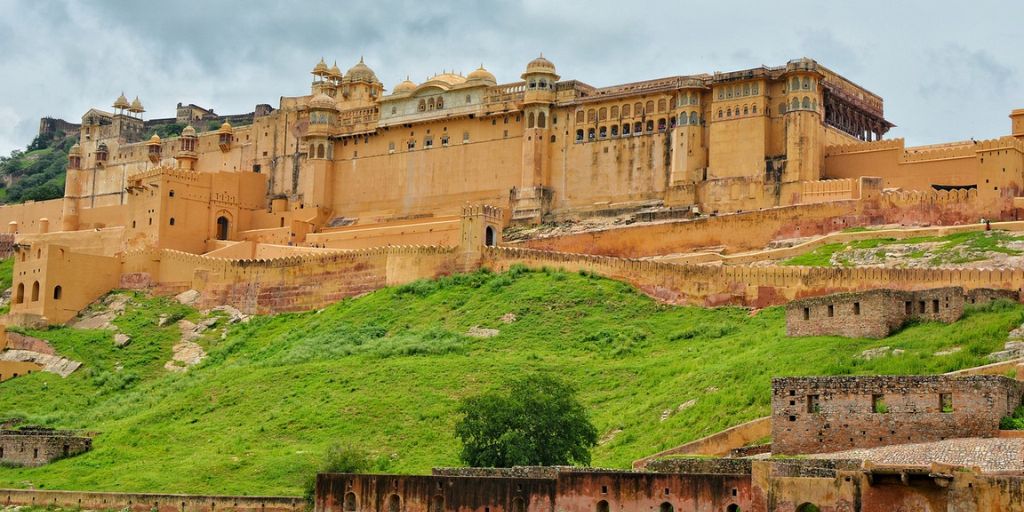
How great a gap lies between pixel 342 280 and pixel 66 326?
1256cm

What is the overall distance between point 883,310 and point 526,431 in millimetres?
10214

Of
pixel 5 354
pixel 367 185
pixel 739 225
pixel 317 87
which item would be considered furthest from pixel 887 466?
pixel 317 87

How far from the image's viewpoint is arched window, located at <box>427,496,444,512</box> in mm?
32938

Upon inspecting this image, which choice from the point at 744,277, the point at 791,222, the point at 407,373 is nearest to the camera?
the point at 407,373

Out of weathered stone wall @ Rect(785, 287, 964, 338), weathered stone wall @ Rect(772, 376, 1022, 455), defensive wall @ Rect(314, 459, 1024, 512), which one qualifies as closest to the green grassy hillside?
weathered stone wall @ Rect(785, 287, 964, 338)

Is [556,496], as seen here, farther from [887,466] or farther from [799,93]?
[799,93]

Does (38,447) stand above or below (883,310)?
below

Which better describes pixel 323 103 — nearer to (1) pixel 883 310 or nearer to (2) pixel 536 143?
(2) pixel 536 143

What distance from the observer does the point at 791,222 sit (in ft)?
208

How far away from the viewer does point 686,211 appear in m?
68.8

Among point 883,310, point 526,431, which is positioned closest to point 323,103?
point 883,310

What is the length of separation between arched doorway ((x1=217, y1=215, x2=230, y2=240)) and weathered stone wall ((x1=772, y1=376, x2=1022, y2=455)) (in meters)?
52.2

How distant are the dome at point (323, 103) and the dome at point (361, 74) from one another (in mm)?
3257

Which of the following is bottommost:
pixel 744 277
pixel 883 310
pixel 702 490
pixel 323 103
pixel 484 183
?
pixel 702 490
